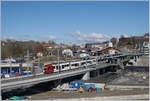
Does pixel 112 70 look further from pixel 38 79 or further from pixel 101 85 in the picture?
pixel 38 79

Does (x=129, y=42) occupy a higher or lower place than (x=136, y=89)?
higher

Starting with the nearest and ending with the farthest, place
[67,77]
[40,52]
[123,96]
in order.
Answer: [123,96], [67,77], [40,52]

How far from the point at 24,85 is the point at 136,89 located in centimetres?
660

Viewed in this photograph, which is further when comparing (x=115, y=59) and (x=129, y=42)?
(x=129, y=42)

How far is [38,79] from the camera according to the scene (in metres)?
20.2

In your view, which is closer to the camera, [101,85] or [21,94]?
[21,94]

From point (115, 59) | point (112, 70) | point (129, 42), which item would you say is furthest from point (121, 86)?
point (129, 42)

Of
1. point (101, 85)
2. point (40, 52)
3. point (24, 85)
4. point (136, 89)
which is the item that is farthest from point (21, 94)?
point (40, 52)

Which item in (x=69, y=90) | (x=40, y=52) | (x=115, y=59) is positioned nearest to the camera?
(x=69, y=90)

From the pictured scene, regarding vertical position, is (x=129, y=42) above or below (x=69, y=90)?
above

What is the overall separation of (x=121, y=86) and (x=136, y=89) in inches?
43.4

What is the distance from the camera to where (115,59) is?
→ 42656 millimetres

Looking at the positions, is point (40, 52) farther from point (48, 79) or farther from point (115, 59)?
point (48, 79)

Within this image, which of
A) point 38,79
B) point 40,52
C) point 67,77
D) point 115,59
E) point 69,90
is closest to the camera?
point 38,79
